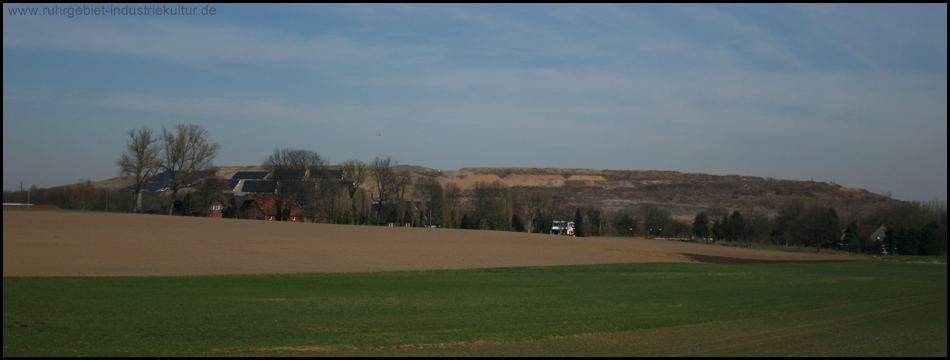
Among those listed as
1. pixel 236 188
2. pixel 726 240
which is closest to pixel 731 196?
pixel 726 240

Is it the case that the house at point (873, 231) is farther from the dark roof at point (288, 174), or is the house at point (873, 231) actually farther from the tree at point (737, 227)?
the dark roof at point (288, 174)

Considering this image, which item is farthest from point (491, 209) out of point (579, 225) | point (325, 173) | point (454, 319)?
point (454, 319)

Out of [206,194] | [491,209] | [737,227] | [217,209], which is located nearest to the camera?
[206,194]

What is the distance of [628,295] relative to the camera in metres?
24.7

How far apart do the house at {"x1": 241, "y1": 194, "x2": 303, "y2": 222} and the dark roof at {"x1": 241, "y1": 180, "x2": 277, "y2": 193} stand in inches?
68.0

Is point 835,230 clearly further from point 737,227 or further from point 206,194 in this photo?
point 206,194

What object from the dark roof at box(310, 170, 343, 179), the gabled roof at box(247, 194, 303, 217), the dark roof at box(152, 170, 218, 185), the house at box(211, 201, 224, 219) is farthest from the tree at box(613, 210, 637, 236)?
the dark roof at box(152, 170, 218, 185)

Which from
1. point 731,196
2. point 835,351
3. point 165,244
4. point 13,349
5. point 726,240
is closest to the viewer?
point 13,349

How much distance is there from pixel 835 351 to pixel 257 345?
11976 mm

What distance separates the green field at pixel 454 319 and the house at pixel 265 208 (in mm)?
68170

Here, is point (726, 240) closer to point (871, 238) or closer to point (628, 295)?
point (871, 238)

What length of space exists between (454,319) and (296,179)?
272 feet

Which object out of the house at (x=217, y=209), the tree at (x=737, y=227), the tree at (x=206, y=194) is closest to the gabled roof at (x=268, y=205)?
the house at (x=217, y=209)

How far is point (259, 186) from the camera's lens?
4803 inches
